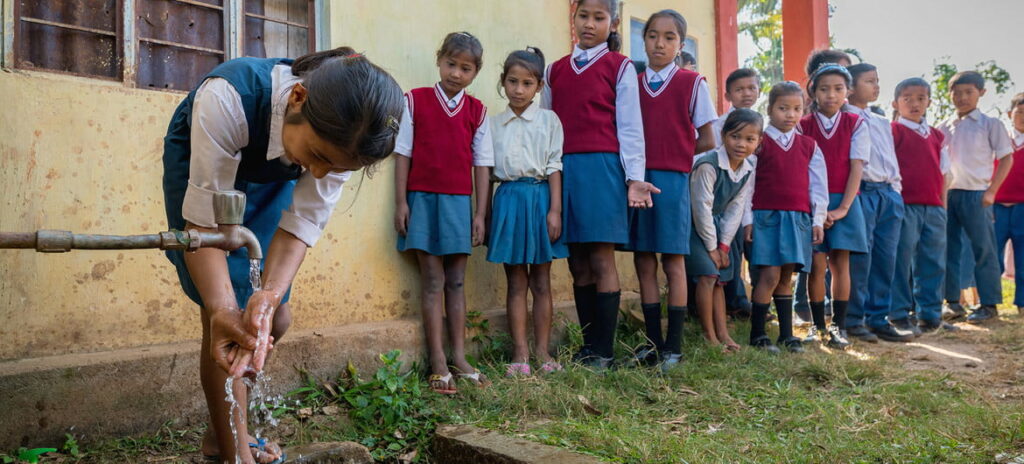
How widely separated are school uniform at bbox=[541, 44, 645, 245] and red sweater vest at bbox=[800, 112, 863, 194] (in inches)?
72.3

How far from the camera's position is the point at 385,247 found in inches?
145

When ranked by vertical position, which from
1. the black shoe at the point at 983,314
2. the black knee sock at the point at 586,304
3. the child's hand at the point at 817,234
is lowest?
the black shoe at the point at 983,314

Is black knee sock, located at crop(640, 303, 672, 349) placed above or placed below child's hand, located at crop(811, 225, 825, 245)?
below

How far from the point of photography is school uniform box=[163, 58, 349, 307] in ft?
6.15

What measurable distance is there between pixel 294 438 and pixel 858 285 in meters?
3.96

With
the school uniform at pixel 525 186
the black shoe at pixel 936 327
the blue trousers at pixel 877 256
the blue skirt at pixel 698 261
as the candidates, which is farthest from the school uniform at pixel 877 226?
the school uniform at pixel 525 186

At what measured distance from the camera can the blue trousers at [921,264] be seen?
5582mm

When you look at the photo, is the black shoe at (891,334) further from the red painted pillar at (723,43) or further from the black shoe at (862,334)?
the red painted pillar at (723,43)

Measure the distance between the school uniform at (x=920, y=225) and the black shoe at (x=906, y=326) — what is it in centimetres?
3

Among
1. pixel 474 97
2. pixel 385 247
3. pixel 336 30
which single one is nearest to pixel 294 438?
pixel 385 247

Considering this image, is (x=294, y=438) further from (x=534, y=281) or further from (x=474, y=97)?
(x=474, y=97)

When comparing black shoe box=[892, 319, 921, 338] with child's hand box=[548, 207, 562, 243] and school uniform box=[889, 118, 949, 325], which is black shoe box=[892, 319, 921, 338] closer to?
school uniform box=[889, 118, 949, 325]

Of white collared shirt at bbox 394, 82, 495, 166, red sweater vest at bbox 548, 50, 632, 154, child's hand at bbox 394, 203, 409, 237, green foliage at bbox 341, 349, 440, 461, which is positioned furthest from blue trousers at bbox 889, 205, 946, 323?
green foliage at bbox 341, 349, 440, 461

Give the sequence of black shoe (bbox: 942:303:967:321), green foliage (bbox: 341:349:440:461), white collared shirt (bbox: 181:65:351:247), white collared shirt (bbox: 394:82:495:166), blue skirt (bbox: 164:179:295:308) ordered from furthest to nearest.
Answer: black shoe (bbox: 942:303:967:321)
white collared shirt (bbox: 394:82:495:166)
green foliage (bbox: 341:349:440:461)
blue skirt (bbox: 164:179:295:308)
white collared shirt (bbox: 181:65:351:247)
